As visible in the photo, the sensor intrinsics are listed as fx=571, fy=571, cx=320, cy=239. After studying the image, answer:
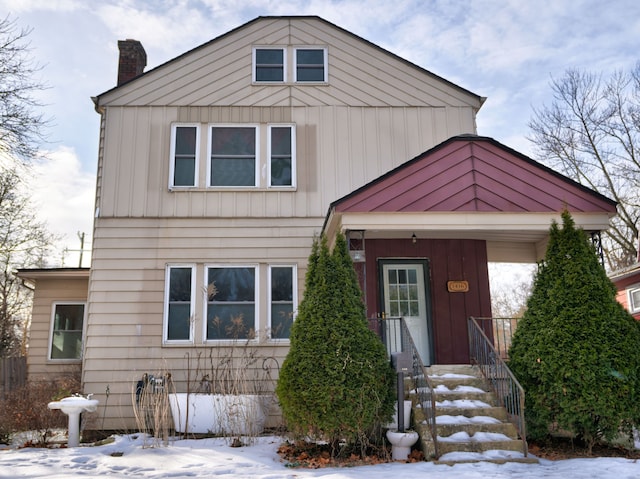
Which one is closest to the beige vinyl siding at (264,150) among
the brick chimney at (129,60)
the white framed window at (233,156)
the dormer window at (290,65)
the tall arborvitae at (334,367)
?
the white framed window at (233,156)

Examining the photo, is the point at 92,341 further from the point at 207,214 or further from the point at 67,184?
the point at 67,184

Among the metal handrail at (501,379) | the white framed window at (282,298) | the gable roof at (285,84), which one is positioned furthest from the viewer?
the gable roof at (285,84)

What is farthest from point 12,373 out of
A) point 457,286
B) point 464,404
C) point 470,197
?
point 470,197

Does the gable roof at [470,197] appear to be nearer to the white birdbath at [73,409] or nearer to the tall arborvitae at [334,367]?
the tall arborvitae at [334,367]

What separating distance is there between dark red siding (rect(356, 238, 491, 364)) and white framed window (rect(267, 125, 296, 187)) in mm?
2165

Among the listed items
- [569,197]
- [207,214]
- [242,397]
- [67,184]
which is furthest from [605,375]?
[67,184]

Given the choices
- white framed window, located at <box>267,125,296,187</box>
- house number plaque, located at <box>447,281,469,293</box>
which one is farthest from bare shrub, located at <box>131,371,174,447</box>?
house number plaque, located at <box>447,281,469,293</box>

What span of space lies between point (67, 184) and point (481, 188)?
54.2ft

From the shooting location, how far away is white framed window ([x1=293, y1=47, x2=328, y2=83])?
11.7m

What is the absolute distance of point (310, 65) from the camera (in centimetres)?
1181

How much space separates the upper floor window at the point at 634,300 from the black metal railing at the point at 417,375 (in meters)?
8.32

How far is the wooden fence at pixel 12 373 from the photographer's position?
1181cm

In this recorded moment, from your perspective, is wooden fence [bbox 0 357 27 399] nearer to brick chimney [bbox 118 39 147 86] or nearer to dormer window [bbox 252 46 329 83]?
brick chimney [bbox 118 39 147 86]

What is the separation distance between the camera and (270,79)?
11.7m
